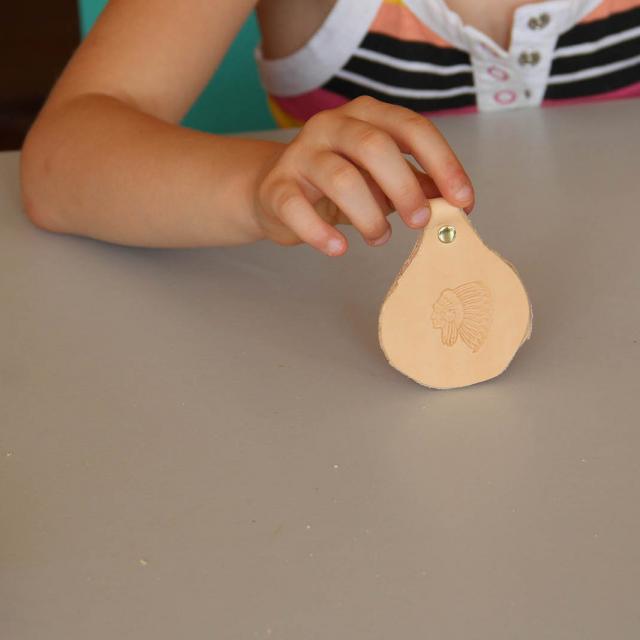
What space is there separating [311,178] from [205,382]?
0.12 m

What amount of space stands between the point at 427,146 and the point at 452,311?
81 mm

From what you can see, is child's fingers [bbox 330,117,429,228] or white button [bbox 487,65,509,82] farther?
white button [bbox 487,65,509,82]

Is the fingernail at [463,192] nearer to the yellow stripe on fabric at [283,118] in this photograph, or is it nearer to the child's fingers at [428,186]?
the child's fingers at [428,186]

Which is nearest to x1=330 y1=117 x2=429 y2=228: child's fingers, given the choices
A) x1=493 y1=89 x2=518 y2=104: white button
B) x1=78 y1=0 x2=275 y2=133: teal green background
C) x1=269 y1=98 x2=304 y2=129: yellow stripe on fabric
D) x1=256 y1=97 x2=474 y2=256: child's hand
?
x1=256 y1=97 x2=474 y2=256: child's hand

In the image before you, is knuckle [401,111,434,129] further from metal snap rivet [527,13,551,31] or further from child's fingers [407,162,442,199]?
metal snap rivet [527,13,551,31]

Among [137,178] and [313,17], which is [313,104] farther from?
[137,178]

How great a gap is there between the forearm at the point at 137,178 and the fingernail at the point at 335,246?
99 mm

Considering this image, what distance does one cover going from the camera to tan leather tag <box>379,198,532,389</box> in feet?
1.62

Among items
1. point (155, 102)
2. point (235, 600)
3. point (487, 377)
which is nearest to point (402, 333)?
point (487, 377)

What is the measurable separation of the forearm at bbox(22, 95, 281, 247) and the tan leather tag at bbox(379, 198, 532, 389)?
5.7 inches

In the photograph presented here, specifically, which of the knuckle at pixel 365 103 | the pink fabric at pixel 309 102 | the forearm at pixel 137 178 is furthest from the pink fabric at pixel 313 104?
the knuckle at pixel 365 103

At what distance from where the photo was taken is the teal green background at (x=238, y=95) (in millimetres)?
1234

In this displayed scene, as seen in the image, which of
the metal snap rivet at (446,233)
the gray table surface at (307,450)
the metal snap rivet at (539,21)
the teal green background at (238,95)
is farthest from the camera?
the teal green background at (238,95)

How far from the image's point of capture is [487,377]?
1.65ft
